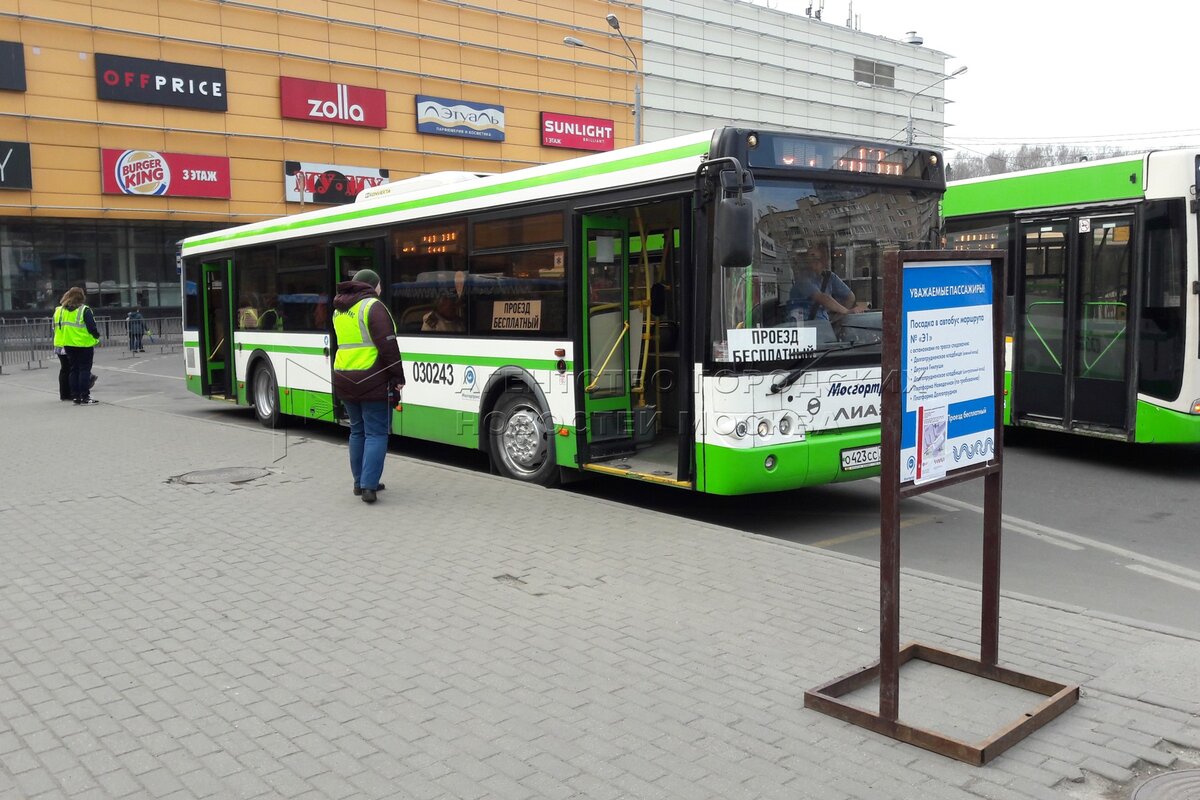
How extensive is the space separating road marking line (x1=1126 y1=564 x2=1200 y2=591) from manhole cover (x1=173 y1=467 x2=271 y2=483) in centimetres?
752

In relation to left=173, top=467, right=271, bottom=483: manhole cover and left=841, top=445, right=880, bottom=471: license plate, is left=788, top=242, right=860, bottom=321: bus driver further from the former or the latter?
left=173, top=467, right=271, bottom=483: manhole cover

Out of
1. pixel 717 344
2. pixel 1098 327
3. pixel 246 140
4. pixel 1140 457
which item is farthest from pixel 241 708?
pixel 246 140

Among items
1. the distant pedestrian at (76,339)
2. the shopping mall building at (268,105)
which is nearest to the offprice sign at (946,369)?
the distant pedestrian at (76,339)

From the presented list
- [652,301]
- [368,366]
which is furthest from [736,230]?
[368,366]

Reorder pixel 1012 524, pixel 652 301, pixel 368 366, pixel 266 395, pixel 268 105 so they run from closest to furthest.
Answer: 1. pixel 1012 524
2. pixel 368 366
3. pixel 652 301
4. pixel 266 395
5. pixel 268 105

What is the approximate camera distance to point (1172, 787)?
365 cm

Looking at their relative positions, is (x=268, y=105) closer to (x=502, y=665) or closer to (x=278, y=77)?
(x=278, y=77)

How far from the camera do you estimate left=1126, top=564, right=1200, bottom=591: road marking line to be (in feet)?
21.4

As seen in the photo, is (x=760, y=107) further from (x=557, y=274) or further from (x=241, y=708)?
(x=241, y=708)

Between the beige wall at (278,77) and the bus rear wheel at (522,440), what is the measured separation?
105 feet

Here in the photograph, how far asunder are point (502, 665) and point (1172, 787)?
279cm

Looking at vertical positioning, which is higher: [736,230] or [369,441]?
[736,230]

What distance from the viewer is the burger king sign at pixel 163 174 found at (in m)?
36.5

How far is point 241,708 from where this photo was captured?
14.3 ft
